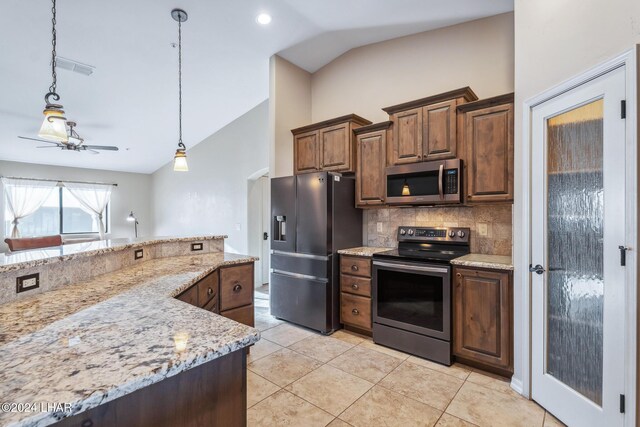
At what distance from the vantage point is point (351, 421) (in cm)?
192

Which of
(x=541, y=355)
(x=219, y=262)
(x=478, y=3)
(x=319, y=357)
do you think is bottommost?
(x=319, y=357)

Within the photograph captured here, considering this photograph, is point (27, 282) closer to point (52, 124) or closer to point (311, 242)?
point (52, 124)

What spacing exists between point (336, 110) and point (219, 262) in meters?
2.64

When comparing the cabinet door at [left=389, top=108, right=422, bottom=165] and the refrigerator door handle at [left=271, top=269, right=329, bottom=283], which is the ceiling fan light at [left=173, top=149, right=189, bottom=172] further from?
the cabinet door at [left=389, top=108, right=422, bottom=165]

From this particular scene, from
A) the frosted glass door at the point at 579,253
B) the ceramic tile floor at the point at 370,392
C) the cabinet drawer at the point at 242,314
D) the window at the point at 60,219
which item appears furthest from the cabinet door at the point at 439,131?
the window at the point at 60,219

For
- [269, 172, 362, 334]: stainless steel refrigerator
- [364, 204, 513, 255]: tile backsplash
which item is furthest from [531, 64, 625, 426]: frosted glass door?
[269, 172, 362, 334]: stainless steel refrigerator

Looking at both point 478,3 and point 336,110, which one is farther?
point 336,110

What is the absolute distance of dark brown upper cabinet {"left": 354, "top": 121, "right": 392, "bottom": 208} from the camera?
326 centimetres

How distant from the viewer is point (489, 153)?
102 inches

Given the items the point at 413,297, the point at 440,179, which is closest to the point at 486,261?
the point at 413,297

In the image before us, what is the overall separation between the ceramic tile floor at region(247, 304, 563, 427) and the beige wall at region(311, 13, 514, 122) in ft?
8.45

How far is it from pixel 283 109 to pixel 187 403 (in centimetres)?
359

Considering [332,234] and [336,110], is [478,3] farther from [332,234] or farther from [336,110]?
[332,234]

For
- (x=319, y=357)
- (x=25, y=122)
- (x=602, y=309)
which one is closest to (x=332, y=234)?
(x=319, y=357)
